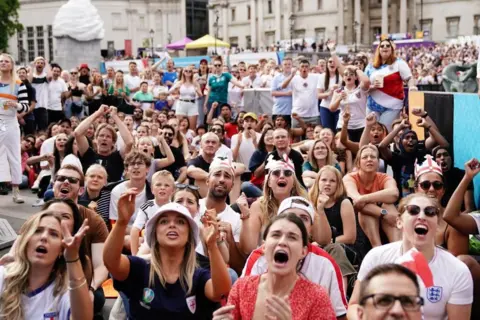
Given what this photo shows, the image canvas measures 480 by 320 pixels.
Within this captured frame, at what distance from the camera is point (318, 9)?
89.1 m

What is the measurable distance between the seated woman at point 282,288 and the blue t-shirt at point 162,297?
483 mm

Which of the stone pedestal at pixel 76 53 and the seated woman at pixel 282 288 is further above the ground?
the stone pedestal at pixel 76 53

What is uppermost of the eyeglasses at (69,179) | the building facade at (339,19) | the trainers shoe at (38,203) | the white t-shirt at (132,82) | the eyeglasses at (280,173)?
the building facade at (339,19)

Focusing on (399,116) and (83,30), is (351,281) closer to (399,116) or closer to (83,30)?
(399,116)

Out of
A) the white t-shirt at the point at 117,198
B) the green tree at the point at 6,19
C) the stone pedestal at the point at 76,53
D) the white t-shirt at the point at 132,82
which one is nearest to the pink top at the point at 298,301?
the white t-shirt at the point at 117,198

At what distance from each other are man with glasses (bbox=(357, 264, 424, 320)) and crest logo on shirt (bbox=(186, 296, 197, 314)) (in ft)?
5.39

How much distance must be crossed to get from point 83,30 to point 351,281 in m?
24.8

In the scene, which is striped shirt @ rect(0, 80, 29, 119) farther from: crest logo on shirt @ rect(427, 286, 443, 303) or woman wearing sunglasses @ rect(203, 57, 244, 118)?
woman wearing sunglasses @ rect(203, 57, 244, 118)

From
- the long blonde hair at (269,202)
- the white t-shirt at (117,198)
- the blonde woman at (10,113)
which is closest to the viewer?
the long blonde hair at (269,202)

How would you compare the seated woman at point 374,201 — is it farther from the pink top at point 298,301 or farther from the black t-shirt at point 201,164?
the pink top at point 298,301

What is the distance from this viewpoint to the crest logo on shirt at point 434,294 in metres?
4.76

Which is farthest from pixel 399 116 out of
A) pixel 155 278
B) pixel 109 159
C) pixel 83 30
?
pixel 83 30

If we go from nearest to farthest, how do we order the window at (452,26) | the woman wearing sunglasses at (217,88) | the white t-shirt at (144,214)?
1. the white t-shirt at (144,214)
2. the woman wearing sunglasses at (217,88)
3. the window at (452,26)

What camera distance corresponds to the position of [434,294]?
188 inches
